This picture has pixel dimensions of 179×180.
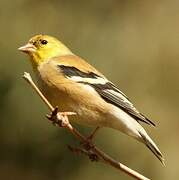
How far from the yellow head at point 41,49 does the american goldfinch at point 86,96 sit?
2cm

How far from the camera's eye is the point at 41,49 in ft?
14.8

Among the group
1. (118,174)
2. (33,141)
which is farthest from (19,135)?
(118,174)

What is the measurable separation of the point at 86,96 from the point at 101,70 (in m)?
4.00

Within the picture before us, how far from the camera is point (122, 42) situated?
370 inches

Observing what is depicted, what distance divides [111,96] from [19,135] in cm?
445

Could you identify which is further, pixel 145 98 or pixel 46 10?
pixel 46 10

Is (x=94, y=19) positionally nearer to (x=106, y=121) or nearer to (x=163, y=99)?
(x=163, y=99)

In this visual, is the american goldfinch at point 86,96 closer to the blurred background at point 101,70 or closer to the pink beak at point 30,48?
the pink beak at point 30,48

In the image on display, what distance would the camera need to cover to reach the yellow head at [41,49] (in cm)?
445

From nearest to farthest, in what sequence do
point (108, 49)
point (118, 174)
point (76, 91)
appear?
point (76, 91) < point (118, 174) < point (108, 49)

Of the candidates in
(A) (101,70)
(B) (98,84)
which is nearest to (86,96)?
(B) (98,84)

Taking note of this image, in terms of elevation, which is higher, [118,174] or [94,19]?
[94,19]

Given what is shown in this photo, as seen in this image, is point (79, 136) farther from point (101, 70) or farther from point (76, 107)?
point (101, 70)

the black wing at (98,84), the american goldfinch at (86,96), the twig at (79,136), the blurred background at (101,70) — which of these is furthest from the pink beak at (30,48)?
the blurred background at (101,70)
